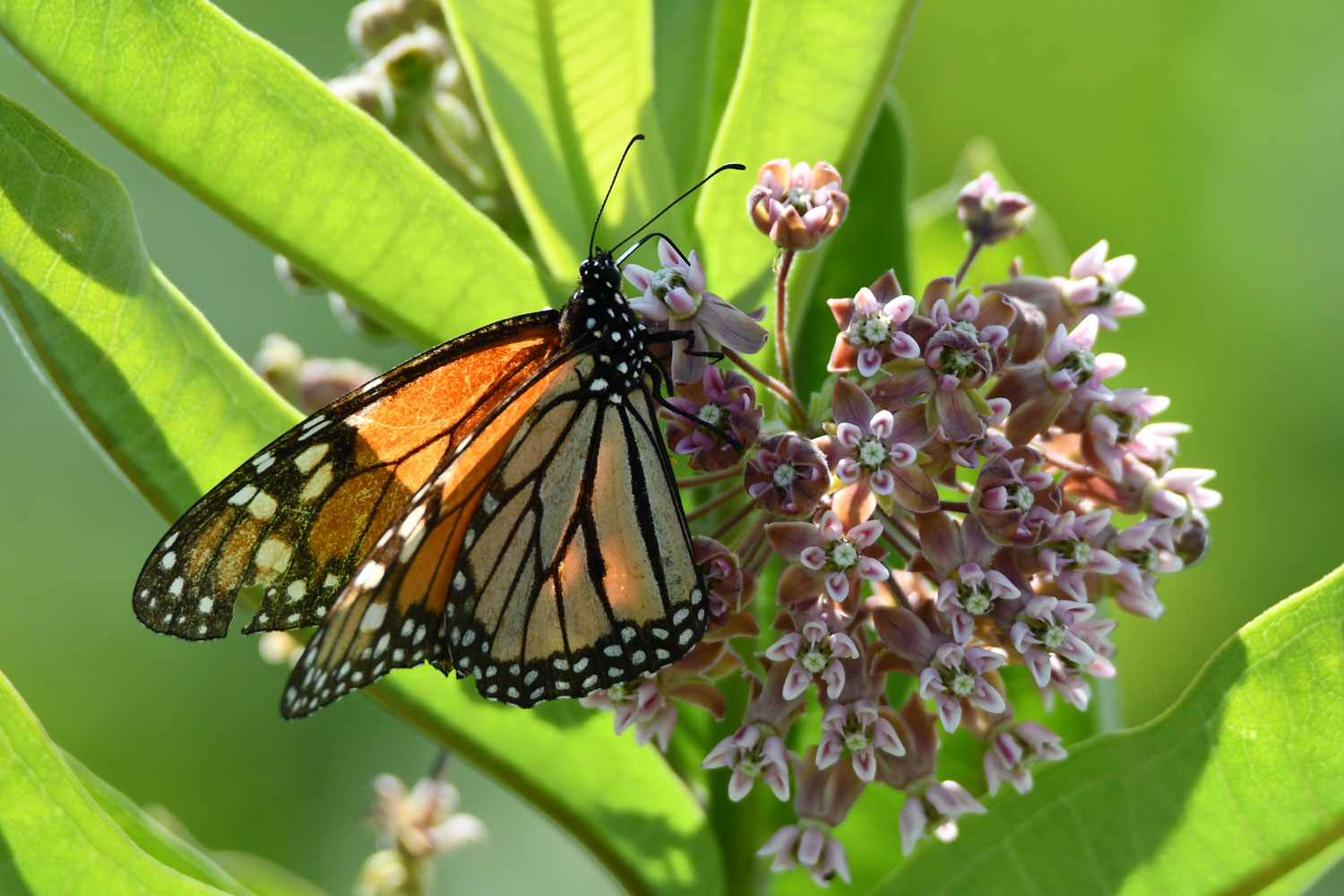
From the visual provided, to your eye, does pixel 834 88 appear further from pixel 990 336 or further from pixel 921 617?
pixel 921 617

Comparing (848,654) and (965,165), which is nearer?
(848,654)

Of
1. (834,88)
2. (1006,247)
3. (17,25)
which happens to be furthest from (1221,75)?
(17,25)

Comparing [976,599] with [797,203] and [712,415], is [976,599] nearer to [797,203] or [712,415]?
[712,415]

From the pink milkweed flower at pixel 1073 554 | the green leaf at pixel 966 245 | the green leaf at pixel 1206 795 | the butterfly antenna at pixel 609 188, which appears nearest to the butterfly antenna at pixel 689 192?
the butterfly antenna at pixel 609 188

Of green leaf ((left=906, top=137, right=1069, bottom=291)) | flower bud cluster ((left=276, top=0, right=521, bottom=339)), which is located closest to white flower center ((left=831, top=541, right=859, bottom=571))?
flower bud cluster ((left=276, top=0, right=521, bottom=339))

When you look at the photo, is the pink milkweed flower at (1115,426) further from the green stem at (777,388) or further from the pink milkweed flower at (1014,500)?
the green stem at (777,388)

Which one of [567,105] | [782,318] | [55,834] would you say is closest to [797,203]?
[782,318]

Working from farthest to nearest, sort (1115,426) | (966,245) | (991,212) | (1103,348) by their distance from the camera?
(1103,348) < (966,245) < (991,212) < (1115,426)
